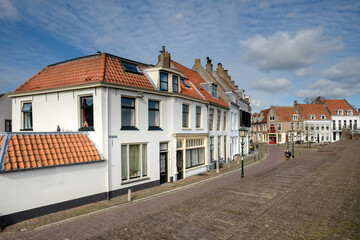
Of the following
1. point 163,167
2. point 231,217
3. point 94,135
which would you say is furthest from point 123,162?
point 231,217

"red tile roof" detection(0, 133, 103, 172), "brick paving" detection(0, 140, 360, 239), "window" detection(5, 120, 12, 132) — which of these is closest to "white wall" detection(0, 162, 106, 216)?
"red tile roof" detection(0, 133, 103, 172)

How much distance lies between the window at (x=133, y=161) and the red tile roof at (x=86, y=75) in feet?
12.7

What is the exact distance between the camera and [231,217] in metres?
10.2

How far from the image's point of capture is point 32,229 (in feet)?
31.2

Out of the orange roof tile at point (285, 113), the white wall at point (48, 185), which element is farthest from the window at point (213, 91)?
the orange roof tile at point (285, 113)

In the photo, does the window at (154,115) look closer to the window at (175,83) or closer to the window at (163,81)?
the window at (163,81)

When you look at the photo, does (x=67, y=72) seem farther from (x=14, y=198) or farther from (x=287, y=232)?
(x=287, y=232)

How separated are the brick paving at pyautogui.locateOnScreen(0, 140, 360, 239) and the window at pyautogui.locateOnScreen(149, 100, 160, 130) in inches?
185

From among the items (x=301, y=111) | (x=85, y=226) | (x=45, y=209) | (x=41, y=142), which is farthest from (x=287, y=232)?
(x=301, y=111)

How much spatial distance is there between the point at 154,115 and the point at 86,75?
16.4ft

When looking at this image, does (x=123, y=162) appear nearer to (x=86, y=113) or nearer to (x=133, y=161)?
(x=133, y=161)

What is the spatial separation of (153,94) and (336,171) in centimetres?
1637

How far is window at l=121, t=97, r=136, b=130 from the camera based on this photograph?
15092 mm

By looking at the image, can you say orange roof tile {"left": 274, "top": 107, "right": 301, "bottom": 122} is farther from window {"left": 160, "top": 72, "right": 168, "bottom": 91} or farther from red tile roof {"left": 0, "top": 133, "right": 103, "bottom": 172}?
red tile roof {"left": 0, "top": 133, "right": 103, "bottom": 172}
